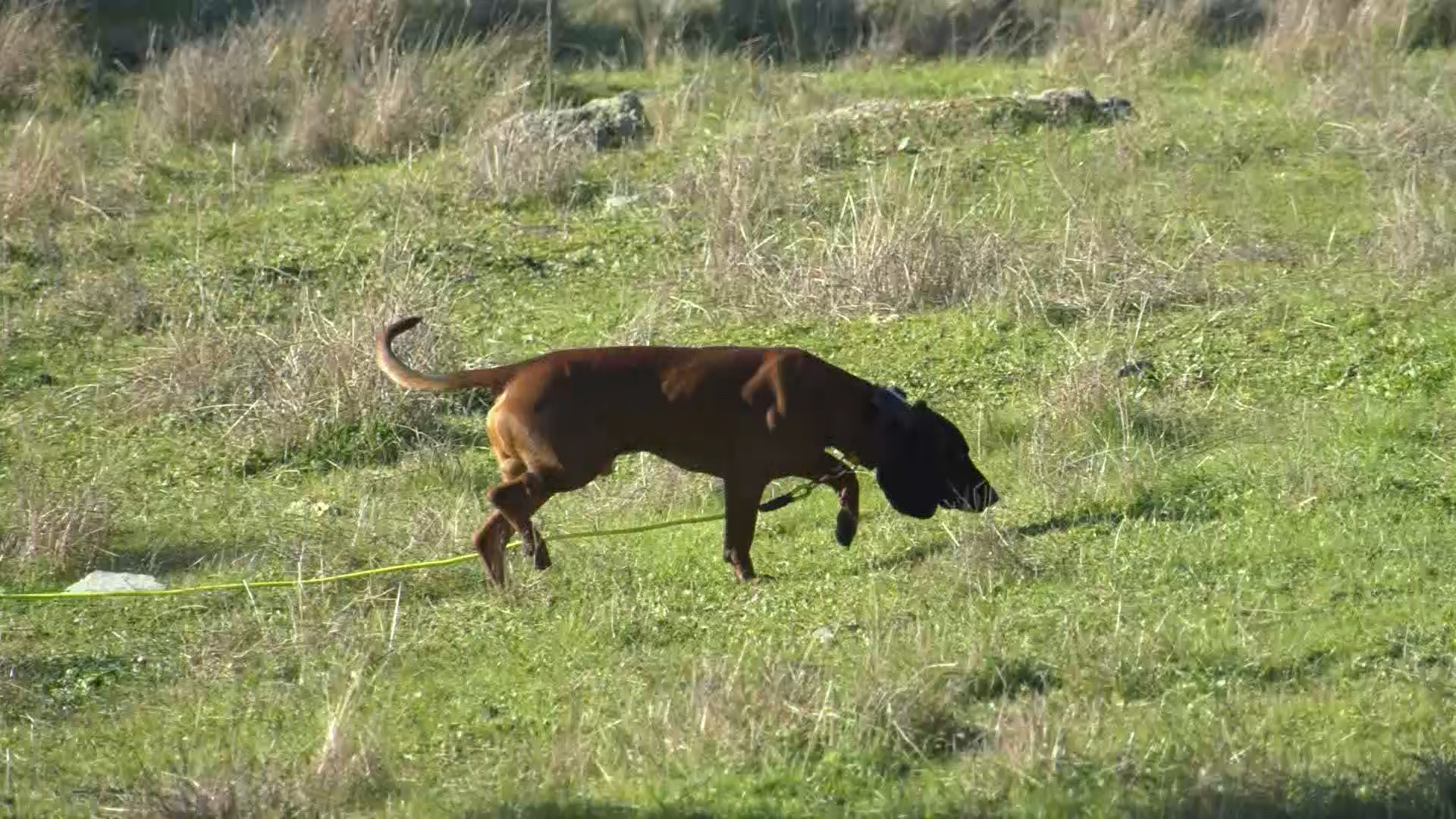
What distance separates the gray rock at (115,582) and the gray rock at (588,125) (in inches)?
249

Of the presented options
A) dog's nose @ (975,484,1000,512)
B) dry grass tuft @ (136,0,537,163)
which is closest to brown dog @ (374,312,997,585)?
dog's nose @ (975,484,1000,512)

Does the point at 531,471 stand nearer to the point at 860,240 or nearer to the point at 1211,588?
the point at 1211,588

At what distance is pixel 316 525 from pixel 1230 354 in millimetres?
4341

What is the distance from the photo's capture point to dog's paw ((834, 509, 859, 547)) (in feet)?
28.7

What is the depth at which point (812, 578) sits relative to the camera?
8570mm

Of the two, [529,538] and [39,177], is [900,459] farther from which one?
[39,177]

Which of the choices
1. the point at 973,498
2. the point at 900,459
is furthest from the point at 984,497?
the point at 900,459

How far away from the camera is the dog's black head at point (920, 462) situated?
28.3ft

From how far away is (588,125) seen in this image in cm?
1582

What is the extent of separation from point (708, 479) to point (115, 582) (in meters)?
2.55

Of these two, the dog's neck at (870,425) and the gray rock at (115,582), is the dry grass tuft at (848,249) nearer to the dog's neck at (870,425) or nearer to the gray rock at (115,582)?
the dog's neck at (870,425)

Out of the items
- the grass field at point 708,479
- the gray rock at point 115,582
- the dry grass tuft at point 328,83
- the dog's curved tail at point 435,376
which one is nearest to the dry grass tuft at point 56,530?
the grass field at point 708,479

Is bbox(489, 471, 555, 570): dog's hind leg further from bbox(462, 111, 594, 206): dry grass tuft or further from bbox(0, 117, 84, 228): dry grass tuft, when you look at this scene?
bbox(0, 117, 84, 228): dry grass tuft

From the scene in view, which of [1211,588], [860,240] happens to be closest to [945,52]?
[860,240]
